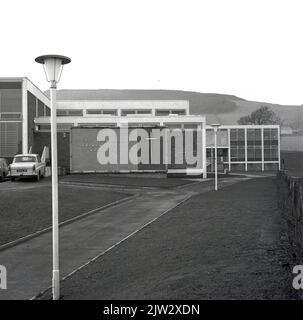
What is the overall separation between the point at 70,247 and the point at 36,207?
814 cm

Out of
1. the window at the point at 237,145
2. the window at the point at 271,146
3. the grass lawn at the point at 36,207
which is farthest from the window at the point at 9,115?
the window at the point at 271,146

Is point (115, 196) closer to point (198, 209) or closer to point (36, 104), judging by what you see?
point (198, 209)

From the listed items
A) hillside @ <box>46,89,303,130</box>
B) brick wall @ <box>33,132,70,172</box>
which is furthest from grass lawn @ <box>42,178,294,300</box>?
hillside @ <box>46,89,303,130</box>

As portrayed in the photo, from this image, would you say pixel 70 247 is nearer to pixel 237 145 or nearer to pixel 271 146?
pixel 237 145

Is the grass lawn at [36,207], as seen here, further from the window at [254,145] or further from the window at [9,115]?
the window at [254,145]

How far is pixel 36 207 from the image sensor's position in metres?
22.0

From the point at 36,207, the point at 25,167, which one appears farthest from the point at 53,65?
the point at 25,167

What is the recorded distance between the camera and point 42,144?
172ft

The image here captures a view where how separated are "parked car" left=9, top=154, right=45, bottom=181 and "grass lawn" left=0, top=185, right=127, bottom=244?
7.79 metres

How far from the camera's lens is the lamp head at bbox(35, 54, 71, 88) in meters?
9.14

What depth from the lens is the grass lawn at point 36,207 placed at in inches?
674

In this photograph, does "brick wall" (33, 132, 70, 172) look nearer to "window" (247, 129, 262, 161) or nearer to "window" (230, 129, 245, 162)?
"window" (230, 129, 245, 162)

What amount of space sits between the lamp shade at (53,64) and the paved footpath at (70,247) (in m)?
4.31
